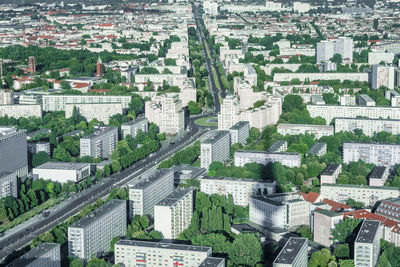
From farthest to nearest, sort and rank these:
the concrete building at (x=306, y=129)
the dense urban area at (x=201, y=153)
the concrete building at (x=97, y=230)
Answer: the concrete building at (x=306, y=129), the dense urban area at (x=201, y=153), the concrete building at (x=97, y=230)

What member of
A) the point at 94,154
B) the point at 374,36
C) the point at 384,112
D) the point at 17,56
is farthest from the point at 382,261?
the point at 374,36

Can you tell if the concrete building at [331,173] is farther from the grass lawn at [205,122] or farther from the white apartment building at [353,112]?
the grass lawn at [205,122]

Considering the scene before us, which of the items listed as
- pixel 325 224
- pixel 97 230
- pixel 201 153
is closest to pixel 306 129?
pixel 201 153

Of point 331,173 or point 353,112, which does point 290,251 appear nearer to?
point 331,173

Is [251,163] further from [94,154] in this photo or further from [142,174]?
[94,154]

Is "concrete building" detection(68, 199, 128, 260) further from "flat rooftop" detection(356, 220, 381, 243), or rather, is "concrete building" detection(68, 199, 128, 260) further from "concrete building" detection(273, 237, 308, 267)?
"flat rooftop" detection(356, 220, 381, 243)

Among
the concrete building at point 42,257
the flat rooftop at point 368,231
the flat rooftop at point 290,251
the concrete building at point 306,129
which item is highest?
the concrete building at point 306,129

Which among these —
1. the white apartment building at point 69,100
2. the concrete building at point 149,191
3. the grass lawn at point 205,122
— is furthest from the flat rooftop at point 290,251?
the white apartment building at point 69,100
